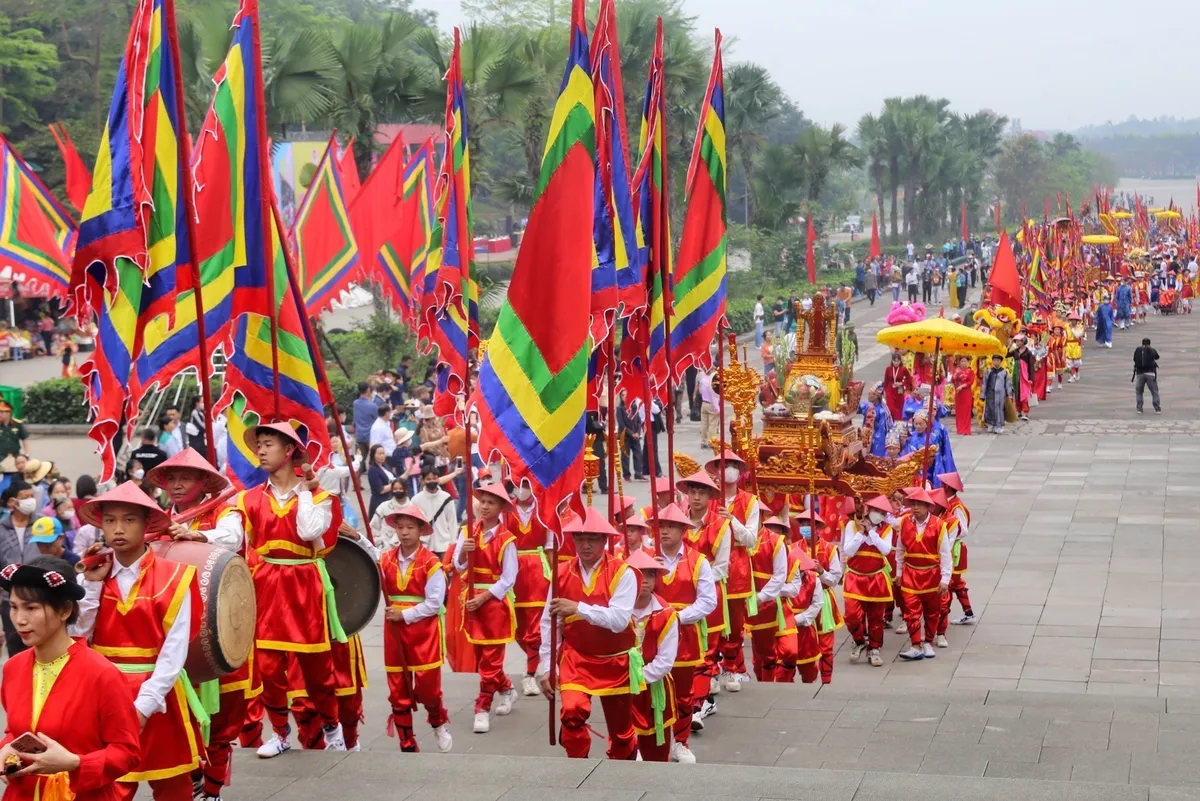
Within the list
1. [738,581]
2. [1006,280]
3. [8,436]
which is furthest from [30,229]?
[1006,280]

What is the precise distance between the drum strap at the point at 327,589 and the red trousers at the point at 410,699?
0.87 meters

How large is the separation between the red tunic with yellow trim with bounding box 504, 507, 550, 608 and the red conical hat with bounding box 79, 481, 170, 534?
502cm

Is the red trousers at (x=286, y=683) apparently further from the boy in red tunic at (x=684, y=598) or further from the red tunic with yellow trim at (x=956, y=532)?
the red tunic with yellow trim at (x=956, y=532)

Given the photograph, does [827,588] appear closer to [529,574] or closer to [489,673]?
[529,574]

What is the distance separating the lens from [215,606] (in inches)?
275

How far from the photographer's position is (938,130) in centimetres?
7731

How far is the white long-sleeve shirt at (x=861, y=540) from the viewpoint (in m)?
13.4

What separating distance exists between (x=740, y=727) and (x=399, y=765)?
10.2 feet

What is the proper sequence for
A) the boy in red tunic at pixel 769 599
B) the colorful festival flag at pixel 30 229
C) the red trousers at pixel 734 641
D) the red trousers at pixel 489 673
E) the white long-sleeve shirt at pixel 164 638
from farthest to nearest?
1. the colorful festival flag at pixel 30 229
2. the boy in red tunic at pixel 769 599
3. the red trousers at pixel 734 641
4. the red trousers at pixel 489 673
5. the white long-sleeve shirt at pixel 164 638

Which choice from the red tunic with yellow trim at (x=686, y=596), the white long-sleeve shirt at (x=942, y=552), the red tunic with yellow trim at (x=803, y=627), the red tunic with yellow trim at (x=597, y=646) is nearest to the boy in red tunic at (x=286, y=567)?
the red tunic with yellow trim at (x=597, y=646)

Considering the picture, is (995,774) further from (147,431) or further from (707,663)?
(147,431)

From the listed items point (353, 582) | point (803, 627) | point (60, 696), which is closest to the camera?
point (60, 696)

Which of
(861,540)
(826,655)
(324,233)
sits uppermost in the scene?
(324,233)

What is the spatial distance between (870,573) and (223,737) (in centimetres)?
672
